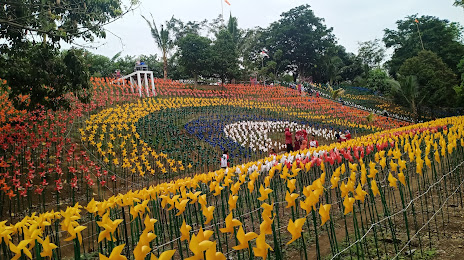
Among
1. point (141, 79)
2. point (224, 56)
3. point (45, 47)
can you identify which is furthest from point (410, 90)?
point (45, 47)

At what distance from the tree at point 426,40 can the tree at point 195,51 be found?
76.5 ft

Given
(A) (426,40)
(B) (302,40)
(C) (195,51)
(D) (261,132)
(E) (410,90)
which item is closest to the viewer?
(D) (261,132)

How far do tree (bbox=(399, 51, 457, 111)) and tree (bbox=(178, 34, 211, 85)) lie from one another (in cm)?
1753

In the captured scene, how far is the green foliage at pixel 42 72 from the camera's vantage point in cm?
671

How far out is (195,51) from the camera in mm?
26922

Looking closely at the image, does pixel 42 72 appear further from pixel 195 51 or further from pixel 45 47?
pixel 195 51

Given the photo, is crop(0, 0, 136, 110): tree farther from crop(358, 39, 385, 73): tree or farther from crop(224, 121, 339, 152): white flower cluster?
crop(358, 39, 385, 73): tree

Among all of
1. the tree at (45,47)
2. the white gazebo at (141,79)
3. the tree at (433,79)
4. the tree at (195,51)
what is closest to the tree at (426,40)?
the tree at (433,79)

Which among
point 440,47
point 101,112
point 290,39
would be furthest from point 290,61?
point 101,112

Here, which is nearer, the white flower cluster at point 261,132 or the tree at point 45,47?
the tree at point 45,47

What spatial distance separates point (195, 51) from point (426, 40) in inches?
1035

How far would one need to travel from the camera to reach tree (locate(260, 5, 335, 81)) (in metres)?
48.1

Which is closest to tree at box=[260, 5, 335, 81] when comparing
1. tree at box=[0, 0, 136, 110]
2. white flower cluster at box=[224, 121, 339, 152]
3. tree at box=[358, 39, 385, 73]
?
tree at box=[358, 39, 385, 73]

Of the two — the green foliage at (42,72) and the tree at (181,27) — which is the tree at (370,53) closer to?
the tree at (181,27)
